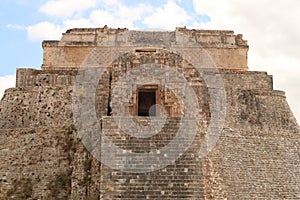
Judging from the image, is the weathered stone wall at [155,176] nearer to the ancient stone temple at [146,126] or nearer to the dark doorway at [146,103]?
the ancient stone temple at [146,126]

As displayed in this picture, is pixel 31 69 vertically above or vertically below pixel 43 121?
above

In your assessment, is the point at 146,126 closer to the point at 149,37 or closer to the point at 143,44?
the point at 143,44

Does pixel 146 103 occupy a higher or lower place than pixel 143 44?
lower

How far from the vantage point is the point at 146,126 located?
13.5 m

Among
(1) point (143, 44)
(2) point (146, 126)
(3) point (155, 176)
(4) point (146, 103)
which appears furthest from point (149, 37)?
(3) point (155, 176)

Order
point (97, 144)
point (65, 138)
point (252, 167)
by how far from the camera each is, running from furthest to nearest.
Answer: point (252, 167) < point (65, 138) < point (97, 144)

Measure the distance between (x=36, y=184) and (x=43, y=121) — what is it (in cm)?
410

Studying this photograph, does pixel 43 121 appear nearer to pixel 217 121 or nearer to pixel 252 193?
pixel 217 121

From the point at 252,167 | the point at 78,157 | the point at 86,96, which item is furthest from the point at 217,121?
the point at 78,157

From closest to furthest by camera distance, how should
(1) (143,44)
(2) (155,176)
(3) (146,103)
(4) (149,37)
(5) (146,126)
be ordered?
1. (2) (155,176)
2. (5) (146,126)
3. (3) (146,103)
4. (1) (143,44)
5. (4) (149,37)

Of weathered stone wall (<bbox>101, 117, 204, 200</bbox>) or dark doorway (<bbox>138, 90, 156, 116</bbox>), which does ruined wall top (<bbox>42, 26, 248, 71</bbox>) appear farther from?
weathered stone wall (<bbox>101, 117, 204, 200</bbox>)

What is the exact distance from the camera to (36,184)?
49.4ft

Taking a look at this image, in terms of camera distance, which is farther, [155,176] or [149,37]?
[149,37]

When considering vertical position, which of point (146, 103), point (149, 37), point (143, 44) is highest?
point (149, 37)
